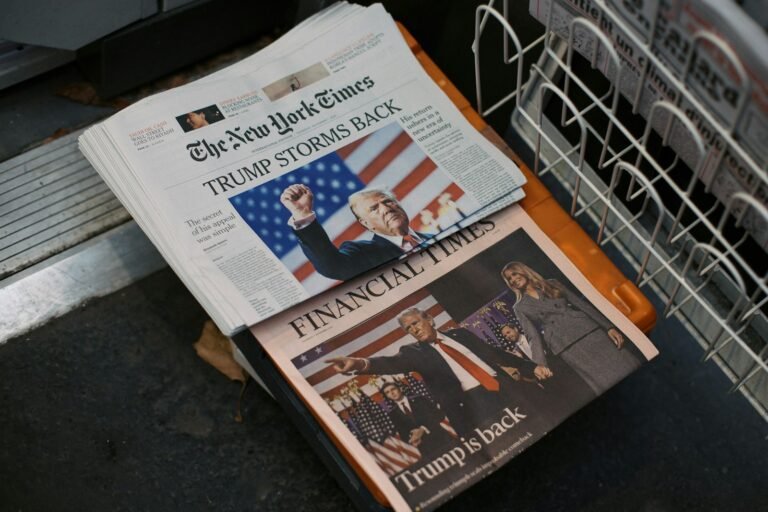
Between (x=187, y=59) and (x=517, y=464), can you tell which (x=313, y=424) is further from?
(x=187, y=59)

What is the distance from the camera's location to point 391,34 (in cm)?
92

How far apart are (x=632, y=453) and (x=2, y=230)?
2.37ft

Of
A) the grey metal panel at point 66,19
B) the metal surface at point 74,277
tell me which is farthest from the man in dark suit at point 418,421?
the grey metal panel at point 66,19

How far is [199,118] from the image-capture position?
0.86m

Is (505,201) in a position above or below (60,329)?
below

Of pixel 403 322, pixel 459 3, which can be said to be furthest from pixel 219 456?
pixel 459 3

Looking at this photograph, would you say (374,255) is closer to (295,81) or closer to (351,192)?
(351,192)

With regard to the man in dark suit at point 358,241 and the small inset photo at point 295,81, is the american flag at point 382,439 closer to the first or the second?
the man in dark suit at point 358,241

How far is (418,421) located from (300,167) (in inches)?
10.1

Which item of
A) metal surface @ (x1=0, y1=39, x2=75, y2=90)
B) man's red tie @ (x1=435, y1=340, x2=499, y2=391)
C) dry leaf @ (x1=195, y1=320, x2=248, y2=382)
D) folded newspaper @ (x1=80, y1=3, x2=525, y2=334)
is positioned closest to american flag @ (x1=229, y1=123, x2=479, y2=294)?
folded newspaper @ (x1=80, y1=3, x2=525, y2=334)

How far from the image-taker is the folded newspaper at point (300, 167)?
0.81 m

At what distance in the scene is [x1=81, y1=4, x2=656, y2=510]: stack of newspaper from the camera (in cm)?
78

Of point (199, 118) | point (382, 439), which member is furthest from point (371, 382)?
point (199, 118)

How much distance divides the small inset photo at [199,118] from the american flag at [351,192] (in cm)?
8
